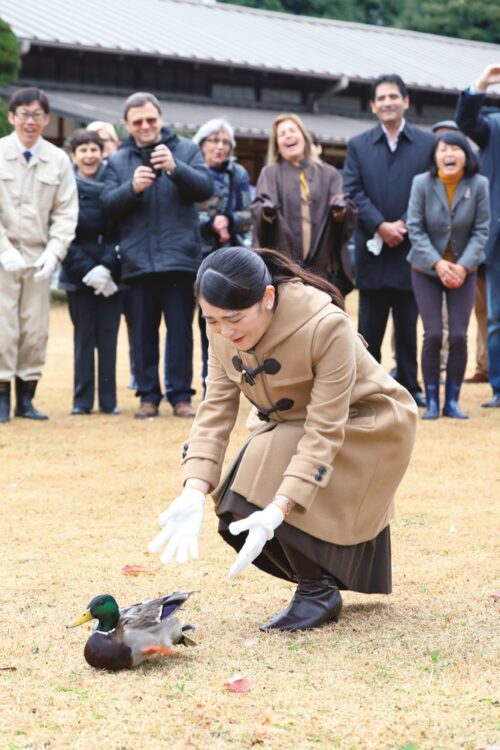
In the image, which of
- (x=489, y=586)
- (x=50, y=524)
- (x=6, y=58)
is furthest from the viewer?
(x=6, y=58)

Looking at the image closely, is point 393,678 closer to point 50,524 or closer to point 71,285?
point 50,524

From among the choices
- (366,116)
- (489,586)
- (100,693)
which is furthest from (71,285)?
(366,116)

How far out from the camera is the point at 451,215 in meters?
8.02

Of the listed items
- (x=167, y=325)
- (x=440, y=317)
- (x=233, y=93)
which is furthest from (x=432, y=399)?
(x=233, y=93)

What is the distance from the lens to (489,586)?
4324 mm

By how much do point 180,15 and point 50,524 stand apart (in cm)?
2089

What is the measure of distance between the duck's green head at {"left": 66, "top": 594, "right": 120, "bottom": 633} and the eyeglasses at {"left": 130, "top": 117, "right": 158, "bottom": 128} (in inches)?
199

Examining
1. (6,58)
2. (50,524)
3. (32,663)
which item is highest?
(6,58)

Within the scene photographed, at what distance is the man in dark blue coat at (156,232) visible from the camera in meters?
7.89

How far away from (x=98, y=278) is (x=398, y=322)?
2.15 metres

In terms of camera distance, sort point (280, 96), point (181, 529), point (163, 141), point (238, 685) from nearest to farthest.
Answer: point (238, 685), point (181, 529), point (163, 141), point (280, 96)

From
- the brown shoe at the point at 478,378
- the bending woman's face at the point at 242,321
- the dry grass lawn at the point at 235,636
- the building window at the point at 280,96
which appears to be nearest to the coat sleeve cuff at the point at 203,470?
the bending woman's face at the point at 242,321

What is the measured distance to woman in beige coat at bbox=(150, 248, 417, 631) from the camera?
141 inches

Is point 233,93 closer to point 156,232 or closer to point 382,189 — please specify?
point 382,189
